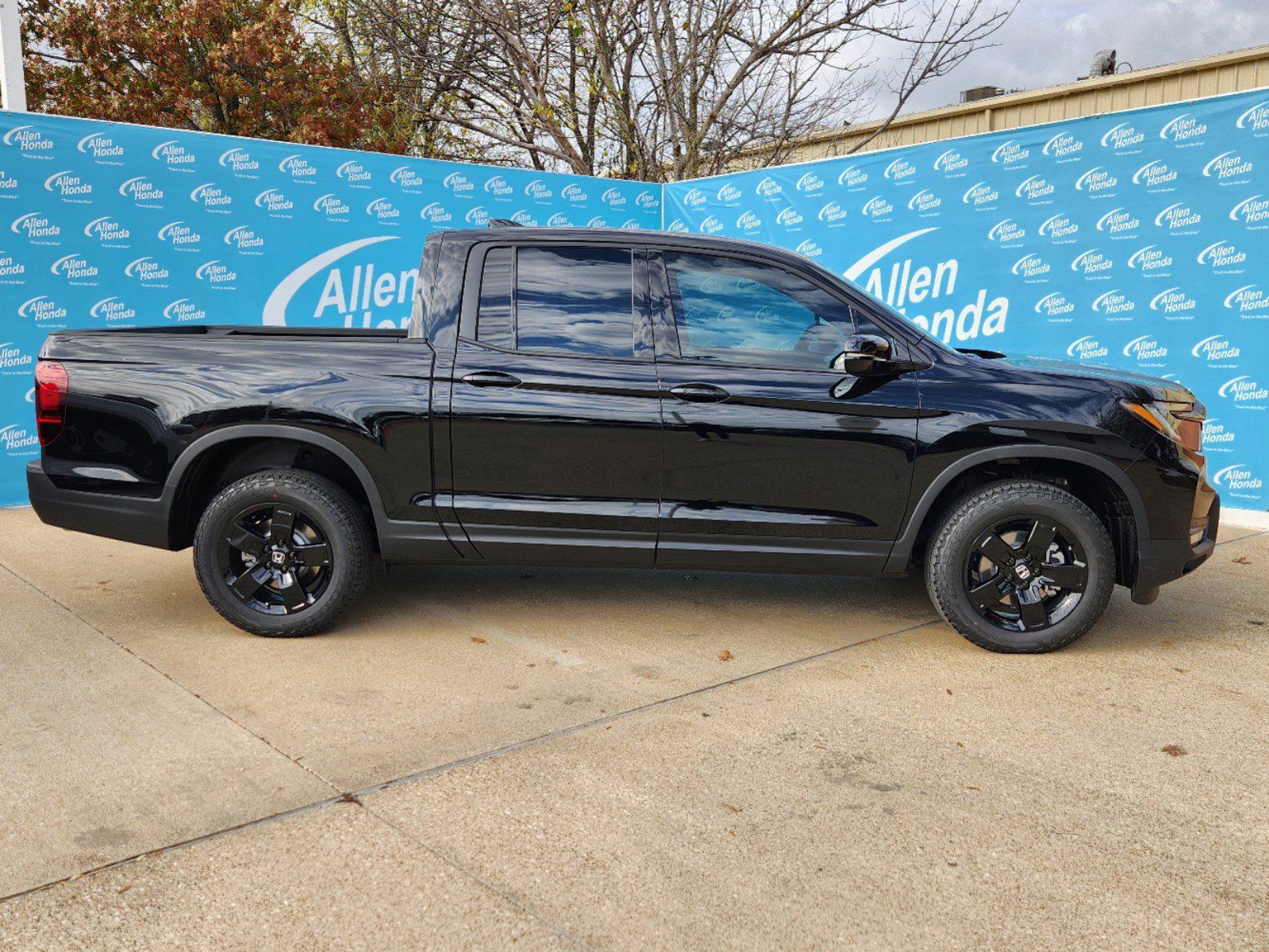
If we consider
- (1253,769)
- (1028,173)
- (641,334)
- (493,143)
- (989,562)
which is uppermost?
(493,143)

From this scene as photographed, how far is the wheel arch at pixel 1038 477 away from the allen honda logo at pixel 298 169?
6.14m

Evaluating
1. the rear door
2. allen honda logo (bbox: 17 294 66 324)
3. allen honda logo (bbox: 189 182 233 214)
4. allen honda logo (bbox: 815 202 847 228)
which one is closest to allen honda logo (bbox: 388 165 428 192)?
allen honda logo (bbox: 189 182 233 214)

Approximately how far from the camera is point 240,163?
8.15m

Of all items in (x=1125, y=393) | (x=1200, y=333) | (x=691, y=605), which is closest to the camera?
(x=1125, y=393)

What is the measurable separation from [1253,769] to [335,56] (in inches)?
734

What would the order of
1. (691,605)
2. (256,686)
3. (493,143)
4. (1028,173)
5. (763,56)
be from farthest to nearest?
1. (493,143)
2. (763,56)
3. (1028,173)
4. (691,605)
5. (256,686)

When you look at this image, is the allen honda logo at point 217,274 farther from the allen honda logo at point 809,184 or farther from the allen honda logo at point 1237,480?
the allen honda logo at point 1237,480

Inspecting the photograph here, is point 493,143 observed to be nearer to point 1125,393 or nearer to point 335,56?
point 335,56

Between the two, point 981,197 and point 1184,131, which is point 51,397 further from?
point 1184,131

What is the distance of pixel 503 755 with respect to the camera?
3459 millimetres

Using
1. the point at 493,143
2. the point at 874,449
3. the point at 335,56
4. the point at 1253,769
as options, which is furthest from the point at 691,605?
the point at 335,56

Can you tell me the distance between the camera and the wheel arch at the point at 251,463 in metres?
4.46

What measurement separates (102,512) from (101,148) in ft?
13.9

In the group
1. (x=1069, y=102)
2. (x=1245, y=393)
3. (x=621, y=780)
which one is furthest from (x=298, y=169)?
(x=1069, y=102)
